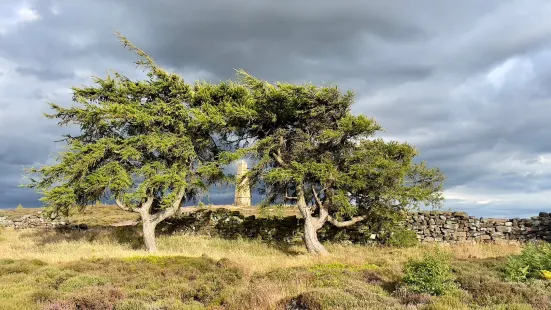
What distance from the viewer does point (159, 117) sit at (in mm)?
24984

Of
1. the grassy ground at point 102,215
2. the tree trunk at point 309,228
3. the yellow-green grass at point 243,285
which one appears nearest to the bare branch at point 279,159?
the tree trunk at point 309,228

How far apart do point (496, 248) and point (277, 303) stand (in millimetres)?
14457

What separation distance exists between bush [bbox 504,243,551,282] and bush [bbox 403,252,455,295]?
2.30 m

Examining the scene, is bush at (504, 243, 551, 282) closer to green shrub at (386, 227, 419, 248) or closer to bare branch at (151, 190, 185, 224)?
green shrub at (386, 227, 419, 248)

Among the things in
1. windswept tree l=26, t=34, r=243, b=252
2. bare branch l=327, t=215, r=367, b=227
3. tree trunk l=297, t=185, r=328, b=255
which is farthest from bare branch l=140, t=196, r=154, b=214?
bare branch l=327, t=215, r=367, b=227

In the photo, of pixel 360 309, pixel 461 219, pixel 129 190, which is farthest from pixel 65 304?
pixel 461 219

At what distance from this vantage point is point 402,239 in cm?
2408

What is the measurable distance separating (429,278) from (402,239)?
541 inches

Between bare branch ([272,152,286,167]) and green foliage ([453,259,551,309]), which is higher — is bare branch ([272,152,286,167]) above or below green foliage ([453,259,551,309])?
above

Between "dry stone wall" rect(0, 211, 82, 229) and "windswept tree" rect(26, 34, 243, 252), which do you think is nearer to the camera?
"windswept tree" rect(26, 34, 243, 252)

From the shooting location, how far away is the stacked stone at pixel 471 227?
2325 cm

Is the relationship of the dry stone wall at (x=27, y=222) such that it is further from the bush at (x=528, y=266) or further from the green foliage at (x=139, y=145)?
the bush at (x=528, y=266)

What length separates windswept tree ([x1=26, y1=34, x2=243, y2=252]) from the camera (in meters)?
23.6

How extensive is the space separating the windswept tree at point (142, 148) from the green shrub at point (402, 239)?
35.3ft
